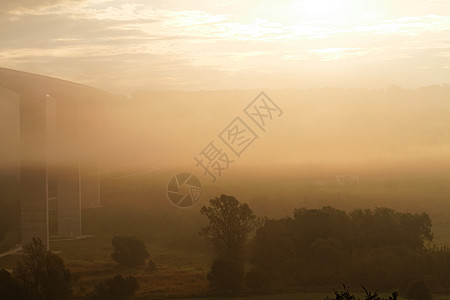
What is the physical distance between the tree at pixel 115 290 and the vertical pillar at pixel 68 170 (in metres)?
34.8

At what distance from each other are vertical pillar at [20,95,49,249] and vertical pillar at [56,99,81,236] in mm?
13453

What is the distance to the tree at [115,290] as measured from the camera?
44.0 meters

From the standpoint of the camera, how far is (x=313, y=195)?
99.3m

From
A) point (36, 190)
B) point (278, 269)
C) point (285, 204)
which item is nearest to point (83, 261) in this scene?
point (36, 190)

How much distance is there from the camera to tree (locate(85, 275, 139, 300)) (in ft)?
144

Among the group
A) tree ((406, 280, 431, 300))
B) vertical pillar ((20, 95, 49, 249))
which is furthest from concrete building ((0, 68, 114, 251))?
tree ((406, 280, 431, 300))

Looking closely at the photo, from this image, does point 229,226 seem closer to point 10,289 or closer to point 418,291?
point 418,291

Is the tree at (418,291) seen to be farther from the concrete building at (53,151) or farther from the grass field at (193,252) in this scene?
the concrete building at (53,151)

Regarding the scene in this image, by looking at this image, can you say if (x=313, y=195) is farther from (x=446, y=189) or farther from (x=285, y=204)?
(x=446, y=189)

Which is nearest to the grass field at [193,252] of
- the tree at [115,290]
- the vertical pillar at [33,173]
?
the tree at [115,290]

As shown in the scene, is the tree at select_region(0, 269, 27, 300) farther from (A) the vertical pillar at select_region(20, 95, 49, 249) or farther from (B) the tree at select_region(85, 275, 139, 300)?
(A) the vertical pillar at select_region(20, 95, 49, 249)

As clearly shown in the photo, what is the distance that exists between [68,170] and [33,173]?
605 inches

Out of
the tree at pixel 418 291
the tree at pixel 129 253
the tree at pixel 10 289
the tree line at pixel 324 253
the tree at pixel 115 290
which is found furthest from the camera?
the tree at pixel 129 253

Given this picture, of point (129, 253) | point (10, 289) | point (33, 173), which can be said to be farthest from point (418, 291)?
point (33, 173)
